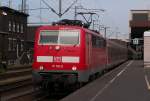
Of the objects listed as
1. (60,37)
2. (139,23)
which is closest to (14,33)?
(139,23)

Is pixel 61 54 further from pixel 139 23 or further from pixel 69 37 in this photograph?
pixel 139 23

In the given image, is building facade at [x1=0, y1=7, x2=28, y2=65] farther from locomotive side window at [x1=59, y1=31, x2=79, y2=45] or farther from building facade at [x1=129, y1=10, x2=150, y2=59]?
locomotive side window at [x1=59, y1=31, x2=79, y2=45]

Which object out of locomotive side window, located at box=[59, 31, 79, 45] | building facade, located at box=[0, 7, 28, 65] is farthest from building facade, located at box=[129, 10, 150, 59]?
locomotive side window, located at box=[59, 31, 79, 45]

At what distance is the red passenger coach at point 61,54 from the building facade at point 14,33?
38287 mm

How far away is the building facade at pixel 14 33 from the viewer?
62106 millimetres

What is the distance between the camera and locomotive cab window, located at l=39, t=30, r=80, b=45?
2017 centimetres

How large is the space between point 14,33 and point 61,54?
180 ft

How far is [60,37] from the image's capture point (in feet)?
66.4

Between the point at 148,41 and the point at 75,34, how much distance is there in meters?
24.1

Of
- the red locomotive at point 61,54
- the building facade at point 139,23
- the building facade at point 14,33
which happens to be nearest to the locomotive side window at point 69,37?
the red locomotive at point 61,54

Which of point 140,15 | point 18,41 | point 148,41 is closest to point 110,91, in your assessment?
point 148,41

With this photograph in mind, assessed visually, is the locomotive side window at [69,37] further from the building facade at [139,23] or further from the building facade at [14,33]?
the building facade at [139,23]

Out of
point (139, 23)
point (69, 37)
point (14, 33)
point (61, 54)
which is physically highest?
point (139, 23)

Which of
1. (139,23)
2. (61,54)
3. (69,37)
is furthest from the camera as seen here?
(139,23)
